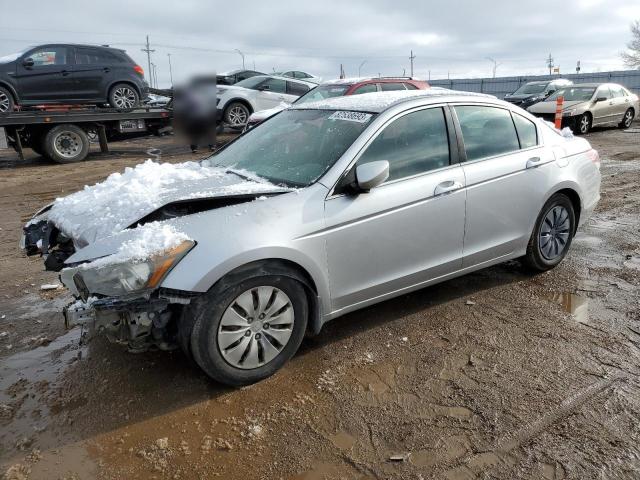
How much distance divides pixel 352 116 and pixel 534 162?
1661 mm

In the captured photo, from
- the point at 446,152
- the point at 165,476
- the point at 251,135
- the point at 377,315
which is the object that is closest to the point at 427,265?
the point at 377,315

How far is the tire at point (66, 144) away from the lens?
12.0 meters

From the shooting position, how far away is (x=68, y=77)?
40.2 feet

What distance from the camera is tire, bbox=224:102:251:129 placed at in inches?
568

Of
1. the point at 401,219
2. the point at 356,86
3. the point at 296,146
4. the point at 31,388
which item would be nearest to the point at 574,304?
the point at 401,219

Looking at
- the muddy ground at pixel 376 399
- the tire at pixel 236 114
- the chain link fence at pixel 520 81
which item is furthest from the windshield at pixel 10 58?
the chain link fence at pixel 520 81

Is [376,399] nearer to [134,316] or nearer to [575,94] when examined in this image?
[134,316]

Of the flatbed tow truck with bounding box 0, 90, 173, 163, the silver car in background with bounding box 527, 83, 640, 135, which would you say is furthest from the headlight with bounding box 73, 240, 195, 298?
the silver car in background with bounding box 527, 83, 640, 135

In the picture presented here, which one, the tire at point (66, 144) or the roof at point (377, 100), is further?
the tire at point (66, 144)

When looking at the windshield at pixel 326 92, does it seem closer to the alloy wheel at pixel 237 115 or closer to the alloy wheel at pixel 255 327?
the alloy wheel at pixel 237 115

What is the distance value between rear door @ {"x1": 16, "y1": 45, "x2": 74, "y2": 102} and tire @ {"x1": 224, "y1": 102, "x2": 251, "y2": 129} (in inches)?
157

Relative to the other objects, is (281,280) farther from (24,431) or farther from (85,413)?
(24,431)

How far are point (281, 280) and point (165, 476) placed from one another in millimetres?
1181

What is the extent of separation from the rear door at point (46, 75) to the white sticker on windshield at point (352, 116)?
1075 cm
